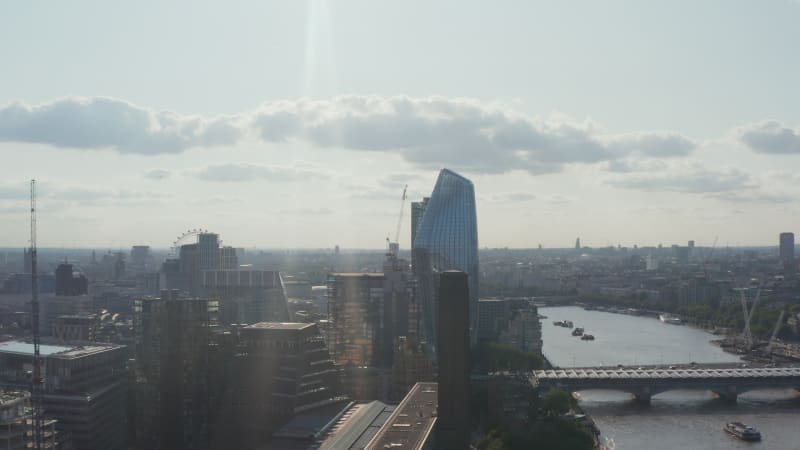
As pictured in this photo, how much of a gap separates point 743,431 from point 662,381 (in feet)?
32.5

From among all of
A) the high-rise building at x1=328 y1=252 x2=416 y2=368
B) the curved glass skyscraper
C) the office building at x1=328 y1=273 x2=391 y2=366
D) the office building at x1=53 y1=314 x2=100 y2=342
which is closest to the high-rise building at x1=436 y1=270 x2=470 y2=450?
the high-rise building at x1=328 y1=252 x2=416 y2=368

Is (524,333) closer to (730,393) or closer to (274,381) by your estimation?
(730,393)

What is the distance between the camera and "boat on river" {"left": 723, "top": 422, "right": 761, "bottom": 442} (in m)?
36.6

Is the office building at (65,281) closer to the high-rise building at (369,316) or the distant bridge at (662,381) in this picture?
the high-rise building at (369,316)

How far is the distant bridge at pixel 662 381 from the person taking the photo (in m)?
46.6

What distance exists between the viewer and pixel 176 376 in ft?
112

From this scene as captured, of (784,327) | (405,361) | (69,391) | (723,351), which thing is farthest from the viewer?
(784,327)

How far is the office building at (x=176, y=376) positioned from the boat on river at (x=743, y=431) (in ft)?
72.5

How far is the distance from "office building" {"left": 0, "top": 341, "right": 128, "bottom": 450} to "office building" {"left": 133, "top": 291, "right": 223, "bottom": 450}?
39.6 inches

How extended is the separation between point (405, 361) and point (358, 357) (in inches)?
306

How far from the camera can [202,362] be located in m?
35.0

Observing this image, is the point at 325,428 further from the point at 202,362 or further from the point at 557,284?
the point at 557,284

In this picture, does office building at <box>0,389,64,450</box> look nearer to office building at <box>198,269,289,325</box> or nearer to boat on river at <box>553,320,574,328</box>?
office building at <box>198,269,289,325</box>

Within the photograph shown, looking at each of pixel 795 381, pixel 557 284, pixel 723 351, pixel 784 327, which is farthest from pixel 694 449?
pixel 557 284
